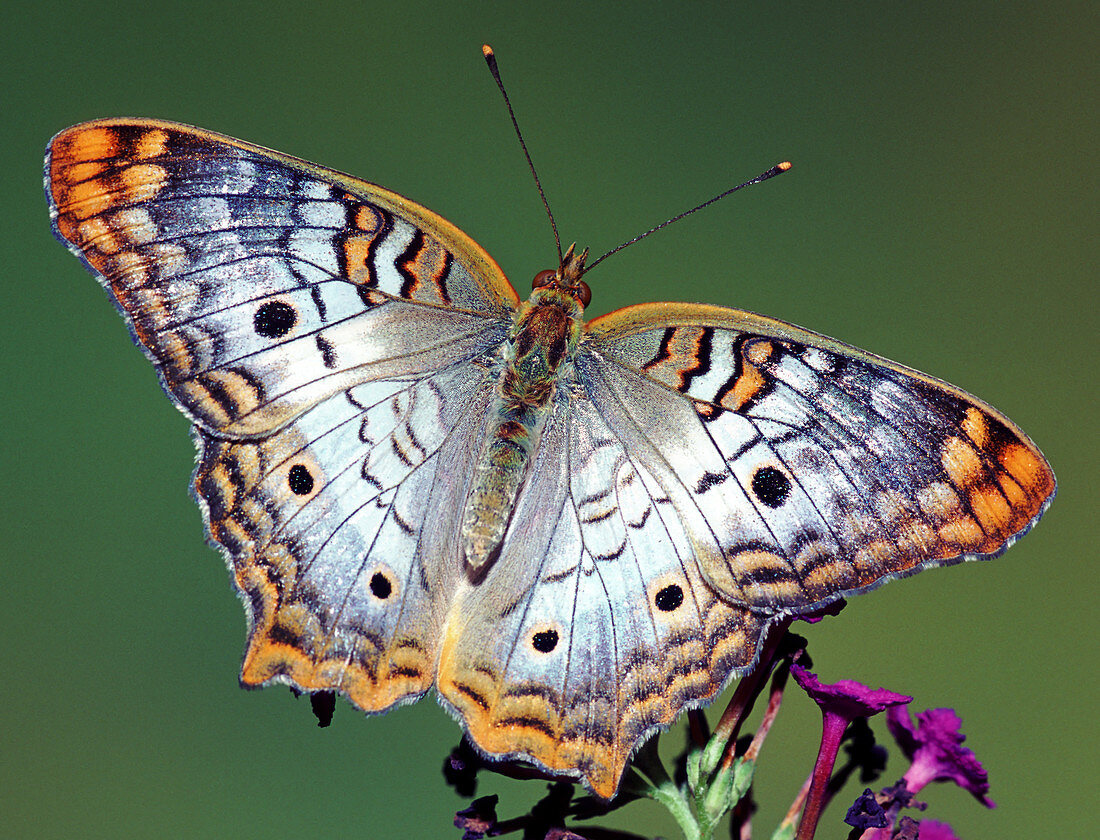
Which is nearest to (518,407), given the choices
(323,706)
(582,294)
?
(582,294)

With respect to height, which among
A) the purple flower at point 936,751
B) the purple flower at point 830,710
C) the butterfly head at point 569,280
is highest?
the butterfly head at point 569,280

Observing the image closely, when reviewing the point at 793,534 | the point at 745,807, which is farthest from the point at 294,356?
the point at 745,807

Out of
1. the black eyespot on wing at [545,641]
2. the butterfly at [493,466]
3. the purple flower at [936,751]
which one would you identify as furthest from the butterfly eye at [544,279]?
the purple flower at [936,751]

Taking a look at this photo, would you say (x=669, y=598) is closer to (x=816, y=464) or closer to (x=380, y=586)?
(x=816, y=464)

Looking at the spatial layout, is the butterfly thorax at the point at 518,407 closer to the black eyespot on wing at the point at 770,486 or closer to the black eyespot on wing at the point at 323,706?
the black eyespot on wing at the point at 323,706

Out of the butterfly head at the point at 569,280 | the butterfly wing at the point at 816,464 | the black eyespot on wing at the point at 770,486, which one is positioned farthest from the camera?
the butterfly head at the point at 569,280

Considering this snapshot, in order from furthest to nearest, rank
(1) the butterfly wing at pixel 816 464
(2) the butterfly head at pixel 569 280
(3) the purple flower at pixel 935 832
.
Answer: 1. (2) the butterfly head at pixel 569 280
2. (3) the purple flower at pixel 935 832
3. (1) the butterfly wing at pixel 816 464

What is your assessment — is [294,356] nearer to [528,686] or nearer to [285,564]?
[285,564]

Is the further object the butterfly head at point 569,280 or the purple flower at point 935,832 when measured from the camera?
the butterfly head at point 569,280
